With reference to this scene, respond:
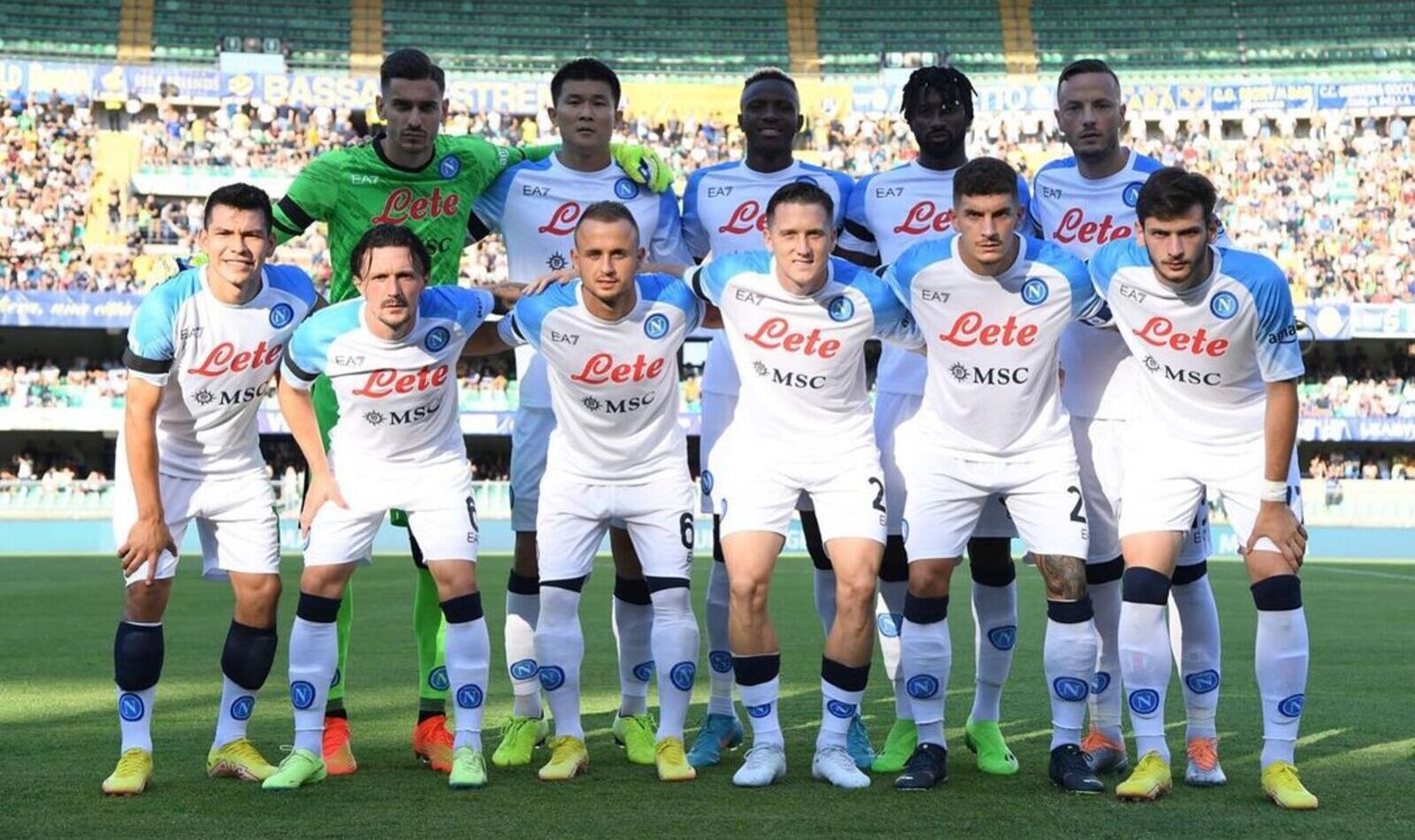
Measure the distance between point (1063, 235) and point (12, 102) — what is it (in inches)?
1310

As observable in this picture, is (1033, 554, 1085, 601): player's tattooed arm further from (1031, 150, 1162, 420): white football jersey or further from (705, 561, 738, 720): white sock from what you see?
(705, 561, 738, 720): white sock

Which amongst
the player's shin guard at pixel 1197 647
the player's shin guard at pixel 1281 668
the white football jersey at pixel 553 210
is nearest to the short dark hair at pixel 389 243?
the white football jersey at pixel 553 210

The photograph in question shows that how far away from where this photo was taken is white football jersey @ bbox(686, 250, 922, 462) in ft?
20.1

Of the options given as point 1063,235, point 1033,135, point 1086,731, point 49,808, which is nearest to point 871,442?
point 1063,235

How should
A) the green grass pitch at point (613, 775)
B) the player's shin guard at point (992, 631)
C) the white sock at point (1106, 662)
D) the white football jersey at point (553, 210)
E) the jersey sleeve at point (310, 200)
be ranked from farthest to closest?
the white football jersey at point (553, 210) < the jersey sleeve at point (310, 200) < the player's shin guard at point (992, 631) < the white sock at point (1106, 662) < the green grass pitch at point (613, 775)

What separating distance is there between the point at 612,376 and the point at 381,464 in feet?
3.05

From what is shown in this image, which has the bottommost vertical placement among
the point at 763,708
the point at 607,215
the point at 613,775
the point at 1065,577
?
the point at 613,775

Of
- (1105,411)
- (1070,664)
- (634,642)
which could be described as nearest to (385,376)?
(634,642)

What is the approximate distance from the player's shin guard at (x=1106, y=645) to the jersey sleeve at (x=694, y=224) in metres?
2.23

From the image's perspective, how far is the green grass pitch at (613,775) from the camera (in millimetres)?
5145

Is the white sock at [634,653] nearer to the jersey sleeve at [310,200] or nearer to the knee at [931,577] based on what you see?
the knee at [931,577]

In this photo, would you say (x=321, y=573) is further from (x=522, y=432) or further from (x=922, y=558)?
(x=922, y=558)

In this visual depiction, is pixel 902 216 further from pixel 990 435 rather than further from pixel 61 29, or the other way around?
pixel 61 29

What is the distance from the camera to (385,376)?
6055 mm
